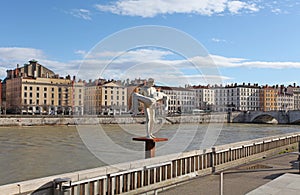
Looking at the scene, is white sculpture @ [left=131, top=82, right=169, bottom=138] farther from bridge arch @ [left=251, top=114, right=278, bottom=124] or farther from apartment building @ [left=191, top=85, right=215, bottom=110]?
bridge arch @ [left=251, top=114, right=278, bottom=124]

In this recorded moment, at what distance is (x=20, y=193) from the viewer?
16.8 ft

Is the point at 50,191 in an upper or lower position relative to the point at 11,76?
lower

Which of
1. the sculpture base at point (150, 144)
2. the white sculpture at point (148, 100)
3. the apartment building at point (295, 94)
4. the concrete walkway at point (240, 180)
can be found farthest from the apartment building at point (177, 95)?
the apartment building at point (295, 94)

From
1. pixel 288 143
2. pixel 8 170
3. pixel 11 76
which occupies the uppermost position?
pixel 11 76

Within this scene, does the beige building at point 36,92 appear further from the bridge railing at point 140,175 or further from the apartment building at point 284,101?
the apartment building at point 284,101

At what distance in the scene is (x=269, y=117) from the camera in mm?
93125

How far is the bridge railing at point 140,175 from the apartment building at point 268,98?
123807 mm

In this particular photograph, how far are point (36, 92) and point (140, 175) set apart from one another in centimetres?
8171

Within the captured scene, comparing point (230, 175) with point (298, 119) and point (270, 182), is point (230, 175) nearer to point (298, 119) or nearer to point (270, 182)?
point (270, 182)

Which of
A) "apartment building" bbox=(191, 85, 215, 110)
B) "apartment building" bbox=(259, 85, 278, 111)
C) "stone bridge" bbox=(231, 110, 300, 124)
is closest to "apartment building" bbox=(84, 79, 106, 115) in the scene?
"apartment building" bbox=(191, 85, 215, 110)

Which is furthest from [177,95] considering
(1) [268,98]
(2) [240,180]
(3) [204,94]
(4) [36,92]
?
(1) [268,98]

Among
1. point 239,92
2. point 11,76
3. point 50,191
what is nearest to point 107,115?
point 11,76

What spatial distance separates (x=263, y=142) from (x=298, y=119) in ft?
245

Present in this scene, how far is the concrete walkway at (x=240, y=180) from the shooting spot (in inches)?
276
